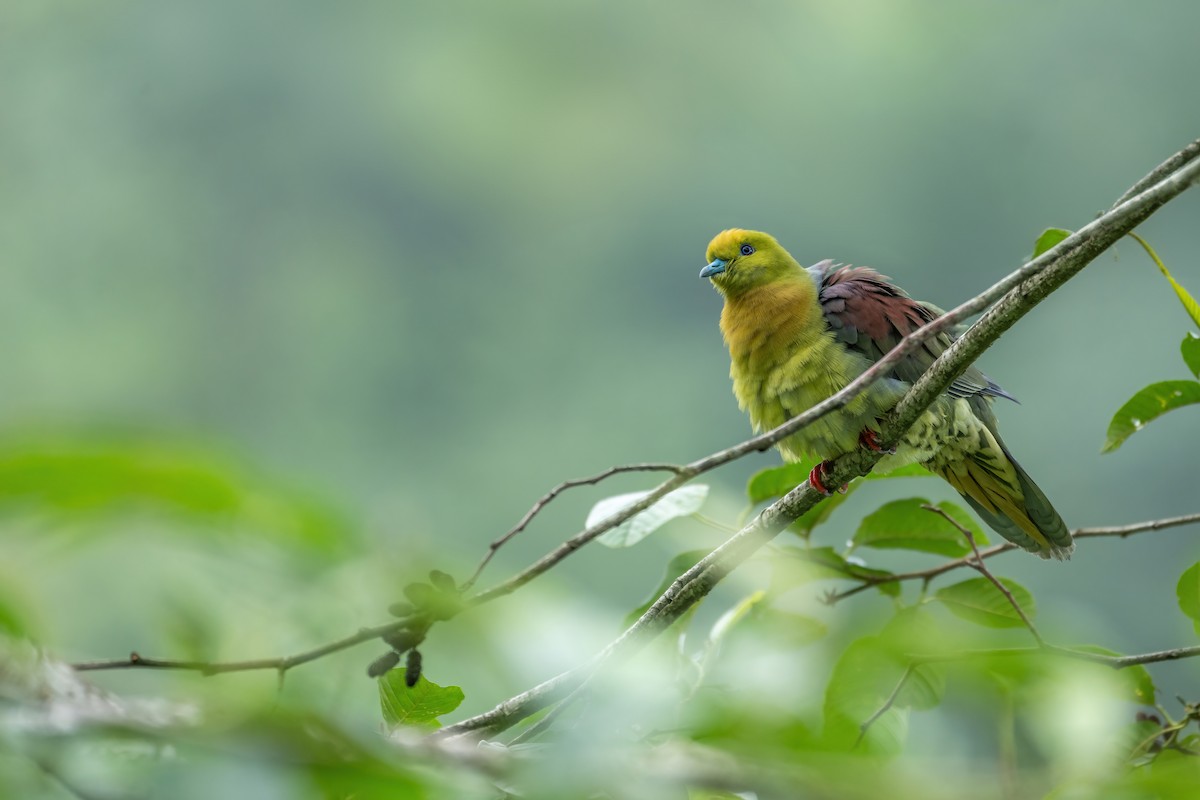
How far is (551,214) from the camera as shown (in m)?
36.4

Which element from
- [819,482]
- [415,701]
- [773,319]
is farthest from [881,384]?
[415,701]

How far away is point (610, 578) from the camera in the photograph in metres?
17.0

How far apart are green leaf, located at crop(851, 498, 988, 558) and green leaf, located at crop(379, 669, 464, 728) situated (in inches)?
46.3

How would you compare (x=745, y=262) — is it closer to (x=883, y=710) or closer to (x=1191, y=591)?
(x=1191, y=591)

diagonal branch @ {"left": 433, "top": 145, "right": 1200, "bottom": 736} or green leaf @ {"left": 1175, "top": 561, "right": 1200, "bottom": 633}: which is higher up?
diagonal branch @ {"left": 433, "top": 145, "right": 1200, "bottom": 736}

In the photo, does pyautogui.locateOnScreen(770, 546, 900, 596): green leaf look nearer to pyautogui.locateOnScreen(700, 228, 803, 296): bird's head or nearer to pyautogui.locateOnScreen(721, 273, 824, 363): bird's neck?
pyautogui.locateOnScreen(721, 273, 824, 363): bird's neck

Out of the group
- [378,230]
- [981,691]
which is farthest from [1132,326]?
[378,230]

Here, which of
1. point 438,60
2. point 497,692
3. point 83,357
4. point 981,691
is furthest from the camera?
point 438,60

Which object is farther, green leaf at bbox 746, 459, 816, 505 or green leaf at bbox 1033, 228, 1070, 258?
green leaf at bbox 746, 459, 816, 505

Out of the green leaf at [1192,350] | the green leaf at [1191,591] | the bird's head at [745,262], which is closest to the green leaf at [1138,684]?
the green leaf at [1191,591]

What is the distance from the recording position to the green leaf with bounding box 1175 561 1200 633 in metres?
1.89

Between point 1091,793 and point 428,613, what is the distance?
0.32 m

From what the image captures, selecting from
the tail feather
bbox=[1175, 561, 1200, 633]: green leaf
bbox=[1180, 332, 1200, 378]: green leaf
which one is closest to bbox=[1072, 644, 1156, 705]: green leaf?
bbox=[1175, 561, 1200, 633]: green leaf

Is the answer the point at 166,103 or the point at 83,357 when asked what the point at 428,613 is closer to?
the point at 83,357
